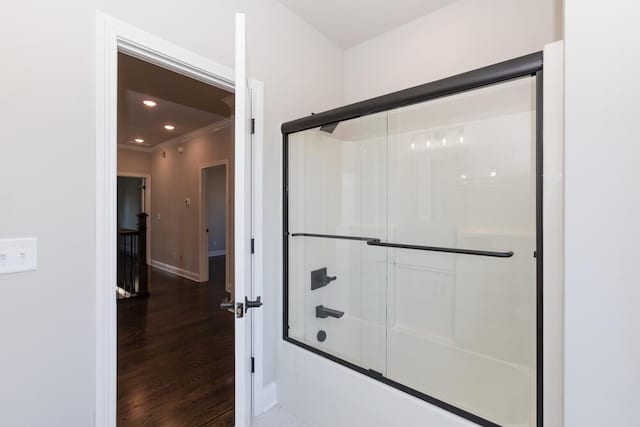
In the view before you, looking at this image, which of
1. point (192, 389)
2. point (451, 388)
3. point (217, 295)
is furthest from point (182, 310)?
point (451, 388)

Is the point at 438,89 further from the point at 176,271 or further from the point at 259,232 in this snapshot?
the point at 176,271

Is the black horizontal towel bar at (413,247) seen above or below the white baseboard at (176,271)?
above

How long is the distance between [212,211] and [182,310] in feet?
15.7

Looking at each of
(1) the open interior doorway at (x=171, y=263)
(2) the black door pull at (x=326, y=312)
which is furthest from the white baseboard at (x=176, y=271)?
(2) the black door pull at (x=326, y=312)

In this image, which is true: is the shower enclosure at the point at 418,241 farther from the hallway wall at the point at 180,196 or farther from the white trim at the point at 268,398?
the hallway wall at the point at 180,196

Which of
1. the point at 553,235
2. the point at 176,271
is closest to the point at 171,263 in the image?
the point at 176,271

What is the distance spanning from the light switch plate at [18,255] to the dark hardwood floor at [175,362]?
1.28 metres

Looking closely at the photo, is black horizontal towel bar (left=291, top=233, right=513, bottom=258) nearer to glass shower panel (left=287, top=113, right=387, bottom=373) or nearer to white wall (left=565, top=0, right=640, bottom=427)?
glass shower panel (left=287, top=113, right=387, bottom=373)

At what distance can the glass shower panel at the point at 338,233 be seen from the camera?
88.7 inches

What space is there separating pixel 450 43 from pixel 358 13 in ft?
2.45

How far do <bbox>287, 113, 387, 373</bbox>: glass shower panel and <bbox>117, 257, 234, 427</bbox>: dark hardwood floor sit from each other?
0.78 metres

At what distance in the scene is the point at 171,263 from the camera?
5.99 m

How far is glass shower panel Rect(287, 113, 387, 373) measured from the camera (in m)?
2.25

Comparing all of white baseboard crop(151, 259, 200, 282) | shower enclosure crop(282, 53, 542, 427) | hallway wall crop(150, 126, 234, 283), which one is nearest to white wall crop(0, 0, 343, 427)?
shower enclosure crop(282, 53, 542, 427)
